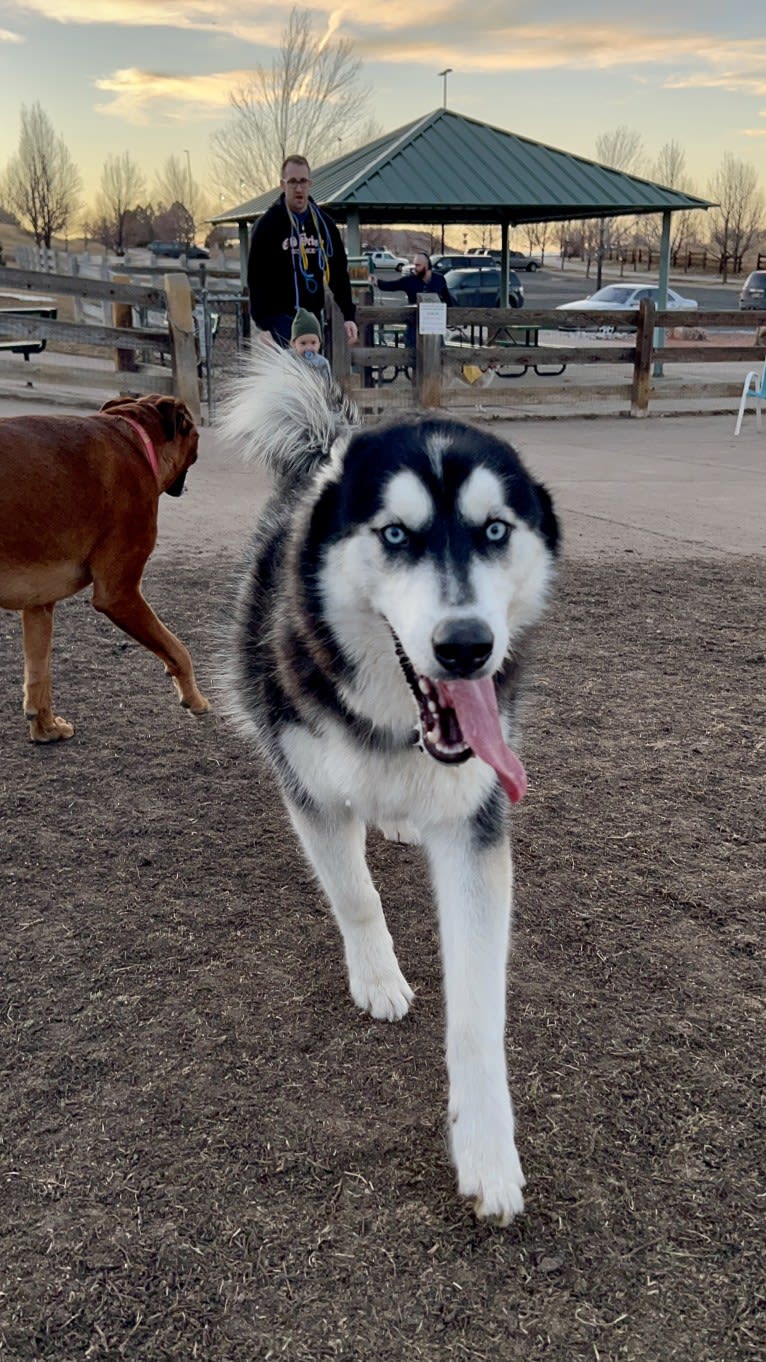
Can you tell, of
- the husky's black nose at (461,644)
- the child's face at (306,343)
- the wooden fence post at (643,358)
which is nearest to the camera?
the husky's black nose at (461,644)

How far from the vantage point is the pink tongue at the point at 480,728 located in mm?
2127

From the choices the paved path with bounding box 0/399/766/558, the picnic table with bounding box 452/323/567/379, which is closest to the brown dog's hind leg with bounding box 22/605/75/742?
the paved path with bounding box 0/399/766/558

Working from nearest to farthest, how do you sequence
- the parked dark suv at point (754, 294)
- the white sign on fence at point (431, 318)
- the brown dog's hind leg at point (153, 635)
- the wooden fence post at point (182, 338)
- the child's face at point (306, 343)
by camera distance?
1. the brown dog's hind leg at point (153, 635)
2. the child's face at point (306, 343)
3. the wooden fence post at point (182, 338)
4. the white sign on fence at point (431, 318)
5. the parked dark suv at point (754, 294)

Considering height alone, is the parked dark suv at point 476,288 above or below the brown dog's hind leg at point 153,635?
above

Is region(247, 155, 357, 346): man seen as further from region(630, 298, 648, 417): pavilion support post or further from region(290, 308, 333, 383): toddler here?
region(630, 298, 648, 417): pavilion support post

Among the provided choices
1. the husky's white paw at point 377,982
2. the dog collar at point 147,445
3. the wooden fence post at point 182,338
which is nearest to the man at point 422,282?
the wooden fence post at point 182,338

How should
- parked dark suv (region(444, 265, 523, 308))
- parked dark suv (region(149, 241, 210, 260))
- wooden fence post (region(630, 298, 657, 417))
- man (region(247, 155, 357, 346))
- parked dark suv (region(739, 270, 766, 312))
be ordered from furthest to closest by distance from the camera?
parked dark suv (region(149, 241, 210, 260)) → parked dark suv (region(739, 270, 766, 312)) → parked dark suv (region(444, 265, 523, 308)) → wooden fence post (region(630, 298, 657, 417)) → man (region(247, 155, 357, 346))

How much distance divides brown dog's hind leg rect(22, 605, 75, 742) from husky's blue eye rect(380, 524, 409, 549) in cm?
211

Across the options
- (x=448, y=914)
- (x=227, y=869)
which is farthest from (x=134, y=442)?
(x=448, y=914)

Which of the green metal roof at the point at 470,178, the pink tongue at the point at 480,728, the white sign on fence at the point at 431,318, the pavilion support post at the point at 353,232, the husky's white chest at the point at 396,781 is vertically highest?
the green metal roof at the point at 470,178

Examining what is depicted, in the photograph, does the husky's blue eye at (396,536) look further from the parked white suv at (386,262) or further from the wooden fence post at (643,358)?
the parked white suv at (386,262)

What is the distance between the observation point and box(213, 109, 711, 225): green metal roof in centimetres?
1642

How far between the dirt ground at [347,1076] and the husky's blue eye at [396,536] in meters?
1.15

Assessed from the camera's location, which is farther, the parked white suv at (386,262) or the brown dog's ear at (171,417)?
the parked white suv at (386,262)
